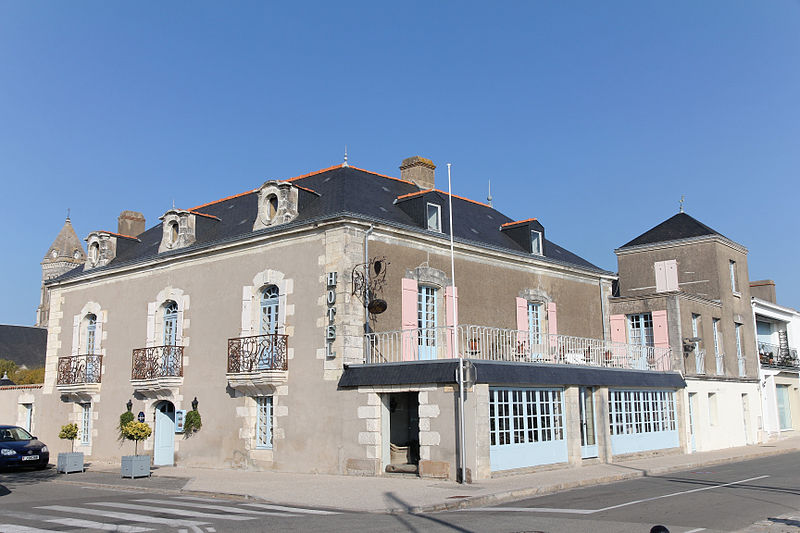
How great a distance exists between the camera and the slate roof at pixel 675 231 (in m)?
24.3

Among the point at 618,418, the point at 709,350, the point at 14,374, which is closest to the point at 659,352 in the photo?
the point at 709,350

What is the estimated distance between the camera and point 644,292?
1009 inches

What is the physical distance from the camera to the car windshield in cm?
1899

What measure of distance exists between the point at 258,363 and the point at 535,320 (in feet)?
26.2

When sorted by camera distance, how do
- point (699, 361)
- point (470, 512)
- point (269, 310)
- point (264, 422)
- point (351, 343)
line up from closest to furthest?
point (470, 512) → point (351, 343) → point (264, 422) → point (269, 310) → point (699, 361)

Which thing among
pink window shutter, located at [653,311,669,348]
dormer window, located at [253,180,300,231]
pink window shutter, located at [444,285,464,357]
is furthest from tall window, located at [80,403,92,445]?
pink window shutter, located at [653,311,669,348]

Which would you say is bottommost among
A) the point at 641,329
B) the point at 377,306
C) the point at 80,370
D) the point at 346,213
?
the point at 80,370

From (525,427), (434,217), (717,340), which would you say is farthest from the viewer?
(717,340)

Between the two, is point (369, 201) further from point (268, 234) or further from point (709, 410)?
A: point (709, 410)

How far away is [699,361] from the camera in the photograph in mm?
21703

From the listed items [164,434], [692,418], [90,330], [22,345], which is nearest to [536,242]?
[692,418]

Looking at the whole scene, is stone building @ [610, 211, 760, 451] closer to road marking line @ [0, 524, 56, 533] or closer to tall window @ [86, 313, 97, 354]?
Answer: tall window @ [86, 313, 97, 354]

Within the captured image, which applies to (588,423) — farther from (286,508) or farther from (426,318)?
(286,508)

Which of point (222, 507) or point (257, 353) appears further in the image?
point (257, 353)
